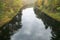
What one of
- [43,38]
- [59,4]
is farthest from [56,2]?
[43,38]

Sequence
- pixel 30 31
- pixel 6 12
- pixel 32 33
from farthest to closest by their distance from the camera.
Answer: pixel 6 12
pixel 30 31
pixel 32 33

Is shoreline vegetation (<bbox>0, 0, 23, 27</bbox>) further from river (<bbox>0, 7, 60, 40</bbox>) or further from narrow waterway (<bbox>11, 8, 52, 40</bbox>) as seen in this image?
narrow waterway (<bbox>11, 8, 52, 40</bbox>)

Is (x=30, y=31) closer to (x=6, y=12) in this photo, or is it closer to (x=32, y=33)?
(x=32, y=33)

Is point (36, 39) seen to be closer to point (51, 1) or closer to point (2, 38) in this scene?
point (2, 38)

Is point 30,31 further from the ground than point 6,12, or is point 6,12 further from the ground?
point 6,12

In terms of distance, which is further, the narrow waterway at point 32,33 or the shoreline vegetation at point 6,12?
the shoreline vegetation at point 6,12

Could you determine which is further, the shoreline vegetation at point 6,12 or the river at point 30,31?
the shoreline vegetation at point 6,12

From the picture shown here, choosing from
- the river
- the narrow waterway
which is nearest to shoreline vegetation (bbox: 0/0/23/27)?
the river

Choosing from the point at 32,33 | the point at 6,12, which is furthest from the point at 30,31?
the point at 6,12

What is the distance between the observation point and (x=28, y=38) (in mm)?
34969

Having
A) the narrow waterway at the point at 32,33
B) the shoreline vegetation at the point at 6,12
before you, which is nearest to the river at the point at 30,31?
the narrow waterway at the point at 32,33

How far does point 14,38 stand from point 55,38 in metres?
8.62

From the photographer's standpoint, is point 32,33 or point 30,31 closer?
point 32,33

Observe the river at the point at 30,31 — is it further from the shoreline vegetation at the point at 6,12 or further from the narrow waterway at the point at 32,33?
the shoreline vegetation at the point at 6,12
